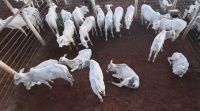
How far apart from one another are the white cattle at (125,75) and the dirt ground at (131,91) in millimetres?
218

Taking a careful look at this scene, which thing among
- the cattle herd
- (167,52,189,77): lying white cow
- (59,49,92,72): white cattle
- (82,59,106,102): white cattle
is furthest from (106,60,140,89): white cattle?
(167,52,189,77): lying white cow

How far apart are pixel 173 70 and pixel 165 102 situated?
1.05m

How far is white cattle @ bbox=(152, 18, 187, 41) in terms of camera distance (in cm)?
577

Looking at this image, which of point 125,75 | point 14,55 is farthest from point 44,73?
point 14,55

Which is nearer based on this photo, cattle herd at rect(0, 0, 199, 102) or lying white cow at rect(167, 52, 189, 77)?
cattle herd at rect(0, 0, 199, 102)

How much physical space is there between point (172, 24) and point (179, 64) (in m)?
1.67

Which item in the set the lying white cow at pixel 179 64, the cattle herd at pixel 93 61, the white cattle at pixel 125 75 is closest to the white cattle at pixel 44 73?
the cattle herd at pixel 93 61

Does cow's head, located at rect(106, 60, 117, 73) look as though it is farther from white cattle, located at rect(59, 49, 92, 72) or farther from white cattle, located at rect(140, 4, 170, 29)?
white cattle, located at rect(140, 4, 170, 29)

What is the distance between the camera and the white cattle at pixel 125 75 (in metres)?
4.46

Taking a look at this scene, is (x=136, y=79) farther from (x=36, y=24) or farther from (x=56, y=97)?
(x=36, y=24)

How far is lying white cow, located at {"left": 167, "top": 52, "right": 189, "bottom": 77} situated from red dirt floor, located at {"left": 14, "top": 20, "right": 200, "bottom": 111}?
183 millimetres

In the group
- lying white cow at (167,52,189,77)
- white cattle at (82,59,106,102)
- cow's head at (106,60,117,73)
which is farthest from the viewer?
cow's head at (106,60,117,73)

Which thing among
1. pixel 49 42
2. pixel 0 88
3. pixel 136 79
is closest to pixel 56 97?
pixel 0 88

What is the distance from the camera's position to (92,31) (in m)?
6.68
